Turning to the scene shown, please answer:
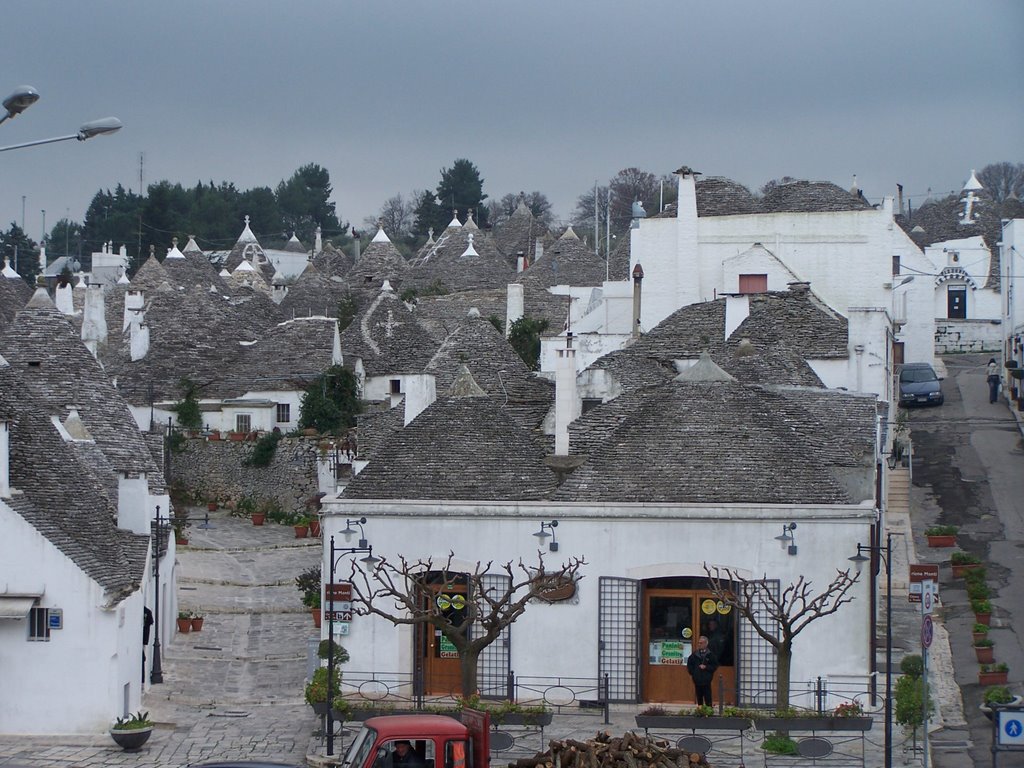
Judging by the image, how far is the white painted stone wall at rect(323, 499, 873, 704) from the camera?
1080 inches

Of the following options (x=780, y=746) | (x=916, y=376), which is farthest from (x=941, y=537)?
(x=916, y=376)

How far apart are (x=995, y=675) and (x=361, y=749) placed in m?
13.6

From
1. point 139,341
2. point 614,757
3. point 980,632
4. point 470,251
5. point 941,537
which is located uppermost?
point 470,251

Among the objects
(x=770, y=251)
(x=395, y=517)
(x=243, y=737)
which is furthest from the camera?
(x=770, y=251)

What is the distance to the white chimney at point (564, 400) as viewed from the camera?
30484 mm

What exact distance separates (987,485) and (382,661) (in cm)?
2376

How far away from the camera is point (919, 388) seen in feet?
190

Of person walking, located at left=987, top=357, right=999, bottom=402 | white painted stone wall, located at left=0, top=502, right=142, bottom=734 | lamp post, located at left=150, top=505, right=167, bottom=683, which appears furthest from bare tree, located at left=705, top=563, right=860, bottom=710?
person walking, located at left=987, top=357, right=999, bottom=402

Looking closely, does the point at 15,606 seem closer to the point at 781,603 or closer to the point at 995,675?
the point at 781,603

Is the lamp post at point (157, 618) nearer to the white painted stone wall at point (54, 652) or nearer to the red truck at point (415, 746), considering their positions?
the white painted stone wall at point (54, 652)

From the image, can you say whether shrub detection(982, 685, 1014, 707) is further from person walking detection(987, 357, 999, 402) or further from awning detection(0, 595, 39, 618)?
person walking detection(987, 357, 999, 402)

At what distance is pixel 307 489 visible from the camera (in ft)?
181

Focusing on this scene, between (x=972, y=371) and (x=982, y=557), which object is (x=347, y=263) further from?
(x=982, y=557)

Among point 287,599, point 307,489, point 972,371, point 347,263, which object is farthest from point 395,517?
point 347,263
